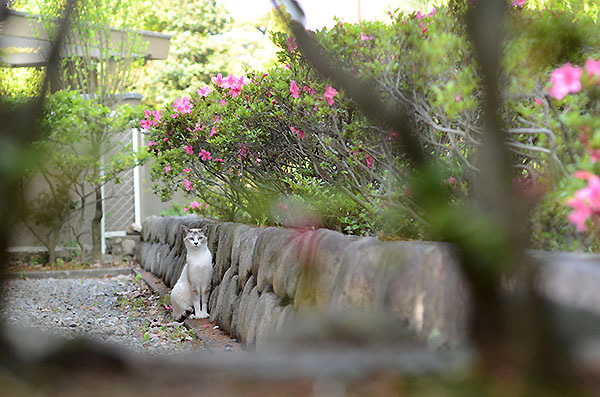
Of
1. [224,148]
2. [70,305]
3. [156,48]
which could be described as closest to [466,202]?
[224,148]

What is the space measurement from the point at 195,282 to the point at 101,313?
127 centimetres

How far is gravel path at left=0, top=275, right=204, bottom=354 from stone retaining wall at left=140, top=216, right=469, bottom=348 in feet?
1.50

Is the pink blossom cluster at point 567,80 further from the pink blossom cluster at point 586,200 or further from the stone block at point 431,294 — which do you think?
the stone block at point 431,294

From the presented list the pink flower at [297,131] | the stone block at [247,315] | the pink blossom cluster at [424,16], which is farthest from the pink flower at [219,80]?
the pink blossom cluster at [424,16]

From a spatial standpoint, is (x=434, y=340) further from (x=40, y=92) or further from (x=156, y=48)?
(x=156, y=48)

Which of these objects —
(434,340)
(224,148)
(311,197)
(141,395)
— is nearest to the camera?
(141,395)

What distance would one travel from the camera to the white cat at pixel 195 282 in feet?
16.4

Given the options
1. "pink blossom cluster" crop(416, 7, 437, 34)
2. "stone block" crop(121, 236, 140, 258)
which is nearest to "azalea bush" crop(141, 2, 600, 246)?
"pink blossom cluster" crop(416, 7, 437, 34)

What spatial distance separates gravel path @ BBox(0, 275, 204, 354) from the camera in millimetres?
4445

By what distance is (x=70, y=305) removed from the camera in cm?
610

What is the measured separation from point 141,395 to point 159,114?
5053 mm

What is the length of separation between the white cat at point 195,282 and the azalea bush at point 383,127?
0.57 meters

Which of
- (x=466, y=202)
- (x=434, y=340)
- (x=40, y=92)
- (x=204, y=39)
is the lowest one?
(x=434, y=340)

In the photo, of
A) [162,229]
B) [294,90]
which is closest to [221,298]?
[294,90]
